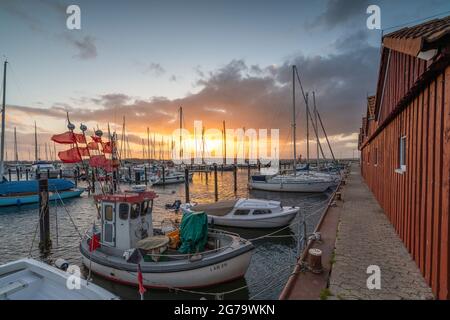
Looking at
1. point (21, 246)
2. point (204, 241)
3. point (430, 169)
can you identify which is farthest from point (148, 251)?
point (21, 246)

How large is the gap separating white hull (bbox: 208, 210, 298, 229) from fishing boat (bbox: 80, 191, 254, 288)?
6524mm

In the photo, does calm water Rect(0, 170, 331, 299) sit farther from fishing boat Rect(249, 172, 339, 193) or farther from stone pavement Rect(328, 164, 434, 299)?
fishing boat Rect(249, 172, 339, 193)

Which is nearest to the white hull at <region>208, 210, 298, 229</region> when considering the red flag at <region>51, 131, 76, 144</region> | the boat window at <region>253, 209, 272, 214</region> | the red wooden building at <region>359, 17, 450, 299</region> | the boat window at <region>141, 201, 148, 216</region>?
the boat window at <region>253, 209, 272, 214</region>

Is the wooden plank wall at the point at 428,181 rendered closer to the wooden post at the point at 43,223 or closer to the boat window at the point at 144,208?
the boat window at the point at 144,208

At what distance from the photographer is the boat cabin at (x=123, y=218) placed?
34.2ft

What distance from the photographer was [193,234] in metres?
9.98

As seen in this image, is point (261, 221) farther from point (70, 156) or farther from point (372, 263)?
point (70, 156)

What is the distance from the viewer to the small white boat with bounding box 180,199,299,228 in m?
17.4

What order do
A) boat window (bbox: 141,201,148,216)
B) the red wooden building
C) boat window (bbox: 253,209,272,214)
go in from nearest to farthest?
the red wooden building < boat window (bbox: 141,201,148,216) < boat window (bbox: 253,209,272,214)

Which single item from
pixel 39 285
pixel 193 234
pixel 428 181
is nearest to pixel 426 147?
pixel 428 181

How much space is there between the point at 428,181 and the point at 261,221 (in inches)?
487
